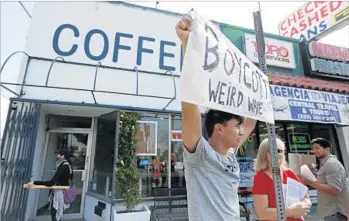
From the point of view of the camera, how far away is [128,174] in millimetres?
5008

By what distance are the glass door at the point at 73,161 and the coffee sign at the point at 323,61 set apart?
7.34m

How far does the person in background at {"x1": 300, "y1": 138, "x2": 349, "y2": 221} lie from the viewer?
3092 millimetres

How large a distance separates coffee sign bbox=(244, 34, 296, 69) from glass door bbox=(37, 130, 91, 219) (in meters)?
5.42

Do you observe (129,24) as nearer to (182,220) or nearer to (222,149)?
(182,220)

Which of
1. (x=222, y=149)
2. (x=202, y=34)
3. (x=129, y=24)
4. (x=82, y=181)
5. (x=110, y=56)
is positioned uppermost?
(x=129, y=24)

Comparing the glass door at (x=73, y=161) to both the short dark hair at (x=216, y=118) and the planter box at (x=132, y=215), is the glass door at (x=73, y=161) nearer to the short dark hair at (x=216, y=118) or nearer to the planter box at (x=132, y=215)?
the planter box at (x=132, y=215)

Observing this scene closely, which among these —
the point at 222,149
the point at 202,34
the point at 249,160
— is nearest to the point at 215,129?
the point at 222,149

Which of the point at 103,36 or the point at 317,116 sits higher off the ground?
the point at 103,36

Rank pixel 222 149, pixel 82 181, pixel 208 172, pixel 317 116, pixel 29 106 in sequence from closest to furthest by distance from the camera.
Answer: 1. pixel 208 172
2. pixel 222 149
3. pixel 29 106
4. pixel 317 116
5. pixel 82 181

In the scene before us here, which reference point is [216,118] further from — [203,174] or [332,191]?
[332,191]

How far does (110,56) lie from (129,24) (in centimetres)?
105

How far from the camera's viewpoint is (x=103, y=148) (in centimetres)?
624

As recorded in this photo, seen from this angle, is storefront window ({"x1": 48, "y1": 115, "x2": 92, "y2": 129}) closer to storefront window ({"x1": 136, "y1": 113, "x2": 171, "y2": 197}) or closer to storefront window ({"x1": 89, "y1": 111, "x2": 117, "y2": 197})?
storefront window ({"x1": 89, "y1": 111, "x2": 117, "y2": 197})

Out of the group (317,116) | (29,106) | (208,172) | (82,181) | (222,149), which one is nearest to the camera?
(208,172)
